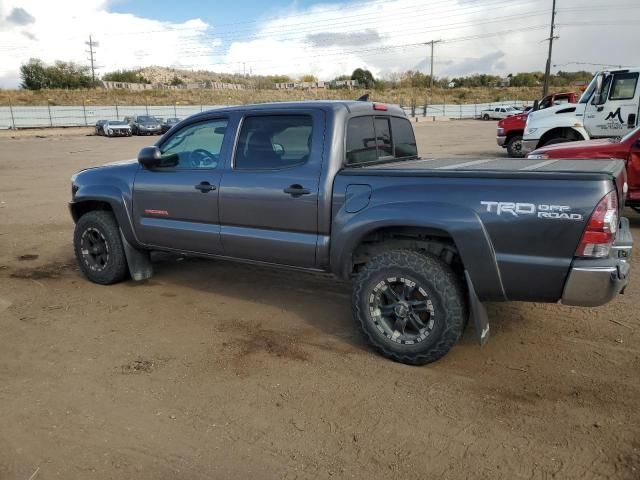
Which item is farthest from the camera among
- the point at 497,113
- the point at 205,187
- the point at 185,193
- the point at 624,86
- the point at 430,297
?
the point at 497,113

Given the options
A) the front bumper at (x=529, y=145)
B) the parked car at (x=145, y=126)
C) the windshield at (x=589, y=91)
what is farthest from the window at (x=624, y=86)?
the parked car at (x=145, y=126)

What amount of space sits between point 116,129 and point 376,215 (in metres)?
34.8

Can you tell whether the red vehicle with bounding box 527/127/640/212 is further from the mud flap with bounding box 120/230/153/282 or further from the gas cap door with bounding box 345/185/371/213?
the mud flap with bounding box 120/230/153/282

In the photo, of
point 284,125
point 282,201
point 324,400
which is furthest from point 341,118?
point 324,400

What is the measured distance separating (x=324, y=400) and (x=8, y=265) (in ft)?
16.2

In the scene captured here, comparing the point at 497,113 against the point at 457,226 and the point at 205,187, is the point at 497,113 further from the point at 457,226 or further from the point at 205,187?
the point at 457,226

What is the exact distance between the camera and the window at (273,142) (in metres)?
4.20

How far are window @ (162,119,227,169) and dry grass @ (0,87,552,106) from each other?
50.0 m

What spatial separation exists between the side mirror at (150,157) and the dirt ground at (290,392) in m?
1.32

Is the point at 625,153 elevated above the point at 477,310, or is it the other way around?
the point at 625,153

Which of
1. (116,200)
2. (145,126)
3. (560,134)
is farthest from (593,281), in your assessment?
(145,126)

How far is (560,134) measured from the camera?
40.7ft

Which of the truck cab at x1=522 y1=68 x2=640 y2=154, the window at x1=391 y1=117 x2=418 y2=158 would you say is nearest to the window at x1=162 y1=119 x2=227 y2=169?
the window at x1=391 y1=117 x2=418 y2=158

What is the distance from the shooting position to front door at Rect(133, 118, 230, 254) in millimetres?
4668
